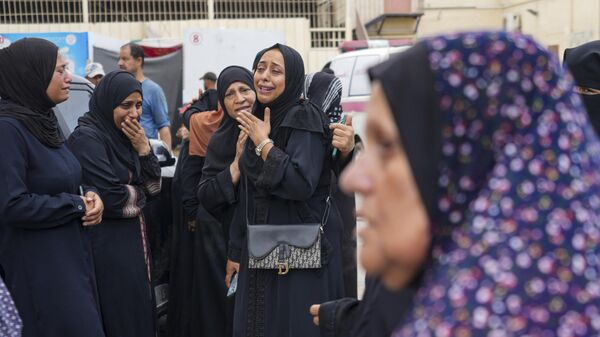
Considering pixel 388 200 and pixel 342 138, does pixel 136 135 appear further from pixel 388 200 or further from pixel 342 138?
pixel 388 200

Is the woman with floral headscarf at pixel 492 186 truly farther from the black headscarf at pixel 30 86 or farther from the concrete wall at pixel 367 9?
the concrete wall at pixel 367 9

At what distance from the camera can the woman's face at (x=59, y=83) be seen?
3.45 meters

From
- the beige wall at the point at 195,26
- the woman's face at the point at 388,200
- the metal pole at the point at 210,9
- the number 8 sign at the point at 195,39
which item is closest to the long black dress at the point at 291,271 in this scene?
the woman's face at the point at 388,200

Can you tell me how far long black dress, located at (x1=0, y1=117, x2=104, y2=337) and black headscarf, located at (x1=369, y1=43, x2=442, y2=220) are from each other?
7.73ft

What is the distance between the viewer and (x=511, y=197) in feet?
3.89

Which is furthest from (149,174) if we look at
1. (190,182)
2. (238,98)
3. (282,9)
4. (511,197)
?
(282,9)

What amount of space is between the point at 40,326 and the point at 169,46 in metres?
10.4

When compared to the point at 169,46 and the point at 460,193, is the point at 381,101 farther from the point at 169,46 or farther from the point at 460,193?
the point at 169,46

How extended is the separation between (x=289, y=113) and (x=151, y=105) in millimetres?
3800

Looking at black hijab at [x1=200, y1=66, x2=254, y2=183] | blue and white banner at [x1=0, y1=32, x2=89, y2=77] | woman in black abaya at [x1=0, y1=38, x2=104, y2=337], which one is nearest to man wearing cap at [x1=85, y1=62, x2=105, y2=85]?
blue and white banner at [x1=0, y1=32, x2=89, y2=77]

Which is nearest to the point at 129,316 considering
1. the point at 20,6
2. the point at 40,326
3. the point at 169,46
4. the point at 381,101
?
the point at 40,326

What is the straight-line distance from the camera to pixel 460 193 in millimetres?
1224

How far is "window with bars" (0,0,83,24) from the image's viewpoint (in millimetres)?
15734

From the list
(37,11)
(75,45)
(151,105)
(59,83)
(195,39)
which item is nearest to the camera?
(59,83)
